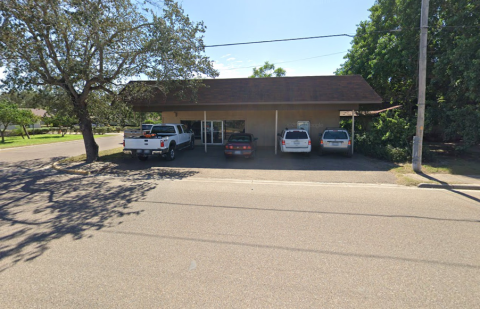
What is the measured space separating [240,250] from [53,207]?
4.85 m

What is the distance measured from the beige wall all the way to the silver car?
4990mm

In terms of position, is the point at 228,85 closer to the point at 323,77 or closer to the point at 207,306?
the point at 323,77

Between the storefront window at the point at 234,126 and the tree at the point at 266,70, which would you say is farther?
the tree at the point at 266,70

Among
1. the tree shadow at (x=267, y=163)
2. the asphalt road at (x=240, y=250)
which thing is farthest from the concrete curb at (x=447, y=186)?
the tree shadow at (x=267, y=163)

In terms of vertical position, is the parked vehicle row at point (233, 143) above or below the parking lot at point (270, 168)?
above

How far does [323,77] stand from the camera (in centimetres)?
1781

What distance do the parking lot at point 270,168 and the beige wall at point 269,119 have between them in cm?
457

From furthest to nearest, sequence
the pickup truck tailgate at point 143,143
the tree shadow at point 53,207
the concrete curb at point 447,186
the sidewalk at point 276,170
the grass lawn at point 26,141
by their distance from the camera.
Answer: the grass lawn at point 26,141
the pickup truck tailgate at point 143,143
the sidewalk at point 276,170
the concrete curb at point 447,186
the tree shadow at point 53,207

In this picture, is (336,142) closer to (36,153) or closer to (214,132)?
(214,132)

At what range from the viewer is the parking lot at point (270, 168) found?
32.3 feet

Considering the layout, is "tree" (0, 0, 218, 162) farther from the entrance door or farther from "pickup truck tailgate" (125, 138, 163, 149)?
the entrance door

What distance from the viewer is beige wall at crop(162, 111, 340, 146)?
62.4 feet

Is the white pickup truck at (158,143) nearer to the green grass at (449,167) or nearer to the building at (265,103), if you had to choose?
the building at (265,103)

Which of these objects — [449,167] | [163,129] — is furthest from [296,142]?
[163,129]
